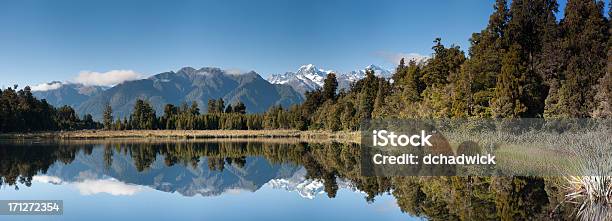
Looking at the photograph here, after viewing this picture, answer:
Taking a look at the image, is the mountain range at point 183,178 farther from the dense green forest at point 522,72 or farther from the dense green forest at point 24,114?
the dense green forest at point 24,114

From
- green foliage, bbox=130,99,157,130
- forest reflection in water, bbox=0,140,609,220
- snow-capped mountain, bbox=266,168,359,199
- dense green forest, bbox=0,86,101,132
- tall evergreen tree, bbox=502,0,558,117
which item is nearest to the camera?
forest reflection in water, bbox=0,140,609,220

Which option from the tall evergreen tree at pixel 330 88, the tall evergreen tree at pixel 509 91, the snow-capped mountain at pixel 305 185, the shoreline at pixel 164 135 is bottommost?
the snow-capped mountain at pixel 305 185

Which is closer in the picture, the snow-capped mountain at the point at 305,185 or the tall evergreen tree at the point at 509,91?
the snow-capped mountain at the point at 305,185

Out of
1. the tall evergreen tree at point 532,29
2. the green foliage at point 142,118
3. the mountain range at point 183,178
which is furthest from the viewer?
the green foliage at point 142,118

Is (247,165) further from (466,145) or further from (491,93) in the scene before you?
(491,93)

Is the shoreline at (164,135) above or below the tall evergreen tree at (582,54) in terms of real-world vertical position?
below

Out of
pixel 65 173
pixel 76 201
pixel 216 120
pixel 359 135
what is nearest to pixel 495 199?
pixel 76 201

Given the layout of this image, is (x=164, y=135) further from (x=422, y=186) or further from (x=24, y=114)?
(x=422, y=186)

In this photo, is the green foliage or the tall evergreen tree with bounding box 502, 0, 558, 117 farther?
the green foliage

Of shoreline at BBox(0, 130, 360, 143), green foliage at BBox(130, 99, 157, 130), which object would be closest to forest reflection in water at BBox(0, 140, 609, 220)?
shoreline at BBox(0, 130, 360, 143)

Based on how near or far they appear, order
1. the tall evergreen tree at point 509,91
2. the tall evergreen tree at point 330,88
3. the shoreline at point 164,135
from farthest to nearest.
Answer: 1. the tall evergreen tree at point 330,88
2. the shoreline at point 164,135
3. the tall evergreen tree at point 509,91

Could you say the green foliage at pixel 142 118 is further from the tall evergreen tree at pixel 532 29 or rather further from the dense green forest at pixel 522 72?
the tall evergreen tree at pixel 532 29

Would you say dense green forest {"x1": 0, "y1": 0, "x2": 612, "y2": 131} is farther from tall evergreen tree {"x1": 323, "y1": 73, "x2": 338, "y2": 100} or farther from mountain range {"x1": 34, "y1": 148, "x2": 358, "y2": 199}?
tall evergreen tree {"x1": 323, "y1": 73, "x2": 338, "y2": 100}

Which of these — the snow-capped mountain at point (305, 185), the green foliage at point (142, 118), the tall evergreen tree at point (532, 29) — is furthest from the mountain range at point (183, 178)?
the green foliage at point (142, 118)
